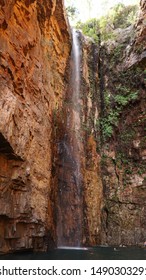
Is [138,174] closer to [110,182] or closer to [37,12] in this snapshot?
[110,182]

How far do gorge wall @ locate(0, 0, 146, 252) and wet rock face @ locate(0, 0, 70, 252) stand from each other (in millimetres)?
27

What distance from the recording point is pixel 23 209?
7605mm

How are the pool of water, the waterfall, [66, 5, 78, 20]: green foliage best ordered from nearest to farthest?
the pool of water
the waterfall
[66, 5, 78, 20]: green foliage

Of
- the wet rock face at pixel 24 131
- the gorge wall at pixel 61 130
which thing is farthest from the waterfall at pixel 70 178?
the wet rock face at pixel 24 131

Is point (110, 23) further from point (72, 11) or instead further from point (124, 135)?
point (124, 135)

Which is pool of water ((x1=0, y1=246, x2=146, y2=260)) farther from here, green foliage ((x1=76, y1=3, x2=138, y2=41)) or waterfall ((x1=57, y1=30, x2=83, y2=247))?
green foliage ((x1=76, y1=3, x2=138, y2=41))

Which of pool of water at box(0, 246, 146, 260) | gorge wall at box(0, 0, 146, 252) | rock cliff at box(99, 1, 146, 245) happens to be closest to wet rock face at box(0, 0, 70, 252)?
gorge wall at box(0, 0, 146, 252)

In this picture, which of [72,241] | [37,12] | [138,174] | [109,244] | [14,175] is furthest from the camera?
[138,174]

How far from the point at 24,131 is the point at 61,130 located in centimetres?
385

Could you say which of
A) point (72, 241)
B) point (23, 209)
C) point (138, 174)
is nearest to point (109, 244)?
point (72, 241)

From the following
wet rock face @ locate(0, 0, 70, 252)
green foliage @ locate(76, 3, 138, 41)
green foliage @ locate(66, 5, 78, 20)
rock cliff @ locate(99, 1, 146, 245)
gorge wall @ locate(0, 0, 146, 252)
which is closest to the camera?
wet rock face @ locate(0, 0, 70, 252)

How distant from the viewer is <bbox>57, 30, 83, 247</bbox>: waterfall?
10578 mm

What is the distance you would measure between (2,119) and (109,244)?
28.1 feet

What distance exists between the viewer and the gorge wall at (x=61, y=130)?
7.38m
